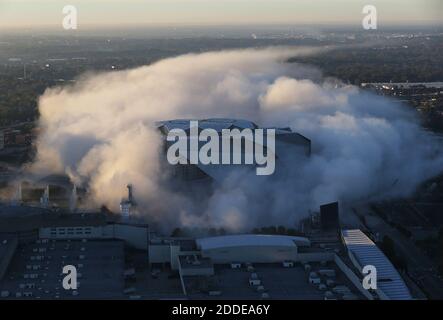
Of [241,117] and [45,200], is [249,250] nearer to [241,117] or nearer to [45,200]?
[45,200]

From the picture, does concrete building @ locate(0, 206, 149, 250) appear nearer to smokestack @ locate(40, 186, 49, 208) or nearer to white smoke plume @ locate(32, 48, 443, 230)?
white smoke plume @ locate(32, 48, 443, 230)

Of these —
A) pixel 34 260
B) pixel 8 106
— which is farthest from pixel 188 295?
pixel 8 106

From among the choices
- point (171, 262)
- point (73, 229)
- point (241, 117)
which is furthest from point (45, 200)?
point (241, 117)

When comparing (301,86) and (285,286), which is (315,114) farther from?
(285,286)

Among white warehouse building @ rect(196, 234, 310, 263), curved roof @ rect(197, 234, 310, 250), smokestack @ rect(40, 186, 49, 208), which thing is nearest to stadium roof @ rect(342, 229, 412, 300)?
curved roof @ rect(197, 234, 310, 250)

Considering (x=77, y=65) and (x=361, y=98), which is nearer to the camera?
(x=361, y=98)

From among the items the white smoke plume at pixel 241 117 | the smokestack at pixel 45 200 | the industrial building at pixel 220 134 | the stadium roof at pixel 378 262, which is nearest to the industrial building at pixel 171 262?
the stadium roof at pixel 378 262
